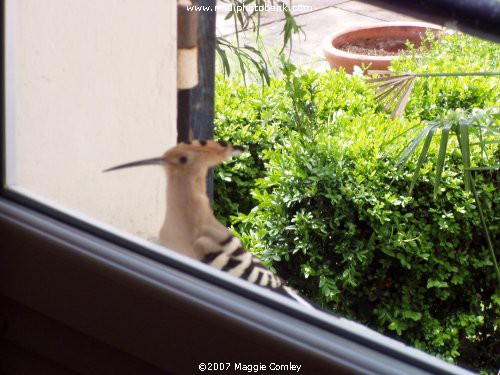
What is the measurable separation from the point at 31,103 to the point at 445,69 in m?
0.98

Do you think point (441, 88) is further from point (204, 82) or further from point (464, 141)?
point (204, 82)

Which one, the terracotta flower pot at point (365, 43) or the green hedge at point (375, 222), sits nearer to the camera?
the terracotta flower pot at point (365, 43)

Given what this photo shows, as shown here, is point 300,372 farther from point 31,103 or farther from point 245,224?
point 245,224

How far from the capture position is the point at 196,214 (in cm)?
94

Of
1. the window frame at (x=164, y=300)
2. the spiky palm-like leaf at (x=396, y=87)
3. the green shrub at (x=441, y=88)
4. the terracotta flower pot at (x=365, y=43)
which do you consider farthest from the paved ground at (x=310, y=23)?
the window frame at (x=164, y=300)

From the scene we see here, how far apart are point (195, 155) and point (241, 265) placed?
14 centimetres

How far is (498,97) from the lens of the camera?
170 cm

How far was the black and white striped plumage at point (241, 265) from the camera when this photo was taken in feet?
2.81

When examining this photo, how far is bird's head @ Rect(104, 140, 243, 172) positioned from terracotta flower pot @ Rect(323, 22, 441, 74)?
0.50 meters

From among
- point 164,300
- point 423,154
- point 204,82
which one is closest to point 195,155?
point 164,300

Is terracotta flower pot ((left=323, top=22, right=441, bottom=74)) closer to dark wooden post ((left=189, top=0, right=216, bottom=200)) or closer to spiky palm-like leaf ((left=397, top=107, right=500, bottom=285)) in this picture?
spiky palm-like leaf ((left=397, top=107, right=500, bottom=285))

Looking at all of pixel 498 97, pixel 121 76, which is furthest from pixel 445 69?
pixel 121 76

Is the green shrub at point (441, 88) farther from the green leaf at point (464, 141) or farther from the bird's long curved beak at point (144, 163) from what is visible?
the bird's long curved beak at point (144, 163)

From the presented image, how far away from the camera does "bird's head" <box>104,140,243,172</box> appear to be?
917 mm
